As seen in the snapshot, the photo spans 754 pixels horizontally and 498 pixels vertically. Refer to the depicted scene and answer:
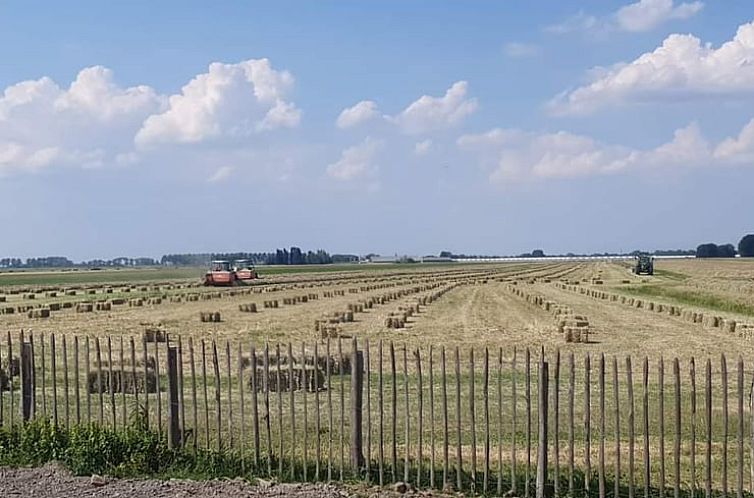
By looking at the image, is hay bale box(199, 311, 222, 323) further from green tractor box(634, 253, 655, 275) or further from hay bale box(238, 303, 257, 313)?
green tractor box(634, 253, 655, 275)

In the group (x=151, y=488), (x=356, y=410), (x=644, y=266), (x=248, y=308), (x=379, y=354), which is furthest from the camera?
(x=644, y=266)

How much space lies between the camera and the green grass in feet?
164

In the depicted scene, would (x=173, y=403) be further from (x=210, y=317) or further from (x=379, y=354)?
(x=210, y=317)

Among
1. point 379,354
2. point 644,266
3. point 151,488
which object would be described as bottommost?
point 151,488

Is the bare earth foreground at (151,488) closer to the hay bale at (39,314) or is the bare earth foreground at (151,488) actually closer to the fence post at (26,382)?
the fence post at (26,382)

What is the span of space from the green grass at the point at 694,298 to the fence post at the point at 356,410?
40.0m

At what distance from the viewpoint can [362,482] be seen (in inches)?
425

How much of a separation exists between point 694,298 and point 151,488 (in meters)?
54.8

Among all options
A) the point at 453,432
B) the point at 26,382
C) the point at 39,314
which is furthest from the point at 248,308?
the point at 26,382

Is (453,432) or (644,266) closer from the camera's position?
(453,432)

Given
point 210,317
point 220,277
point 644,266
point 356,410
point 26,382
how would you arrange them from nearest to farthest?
1. point 356,410
2. point 26,382
3. point 210,317
4. point 220,277
5. point 644,266

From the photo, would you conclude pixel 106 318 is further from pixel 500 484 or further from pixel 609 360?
pixel 500 484

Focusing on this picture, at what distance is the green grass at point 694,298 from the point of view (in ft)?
164

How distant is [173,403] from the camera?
455 inches
